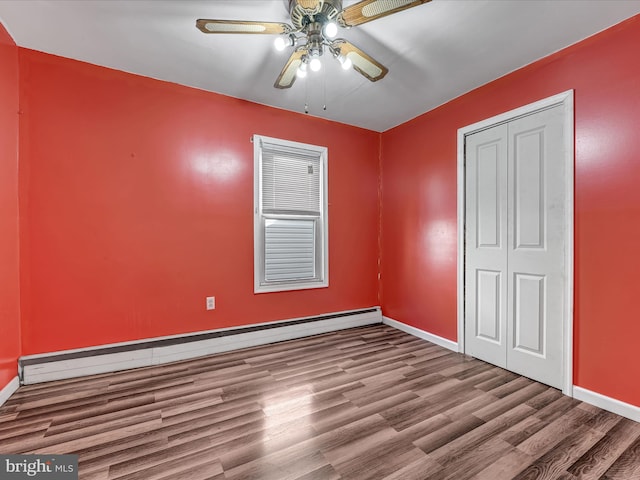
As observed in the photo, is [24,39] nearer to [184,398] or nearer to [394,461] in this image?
[184,398]

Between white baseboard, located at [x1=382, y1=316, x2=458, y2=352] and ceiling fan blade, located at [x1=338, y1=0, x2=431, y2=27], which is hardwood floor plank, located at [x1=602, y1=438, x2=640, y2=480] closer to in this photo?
white baseboard, located at [x1=382, y1=316, x2=458, y2=352]

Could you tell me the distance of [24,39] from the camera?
7.23 feet

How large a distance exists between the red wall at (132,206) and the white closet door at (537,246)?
227cm

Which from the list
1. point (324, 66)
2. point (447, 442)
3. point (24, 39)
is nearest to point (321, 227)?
point (324, 66)

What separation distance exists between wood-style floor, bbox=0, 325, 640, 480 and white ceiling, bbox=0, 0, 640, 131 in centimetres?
275

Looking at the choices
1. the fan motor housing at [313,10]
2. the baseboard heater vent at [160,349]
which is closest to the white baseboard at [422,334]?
the baseboard heater vent at [160,349]

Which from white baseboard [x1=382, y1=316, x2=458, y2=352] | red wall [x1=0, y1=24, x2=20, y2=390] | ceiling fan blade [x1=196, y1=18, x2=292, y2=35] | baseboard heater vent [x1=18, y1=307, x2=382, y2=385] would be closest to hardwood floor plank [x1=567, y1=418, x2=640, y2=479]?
white baseboard [x1=382, y1=316, x2=458, y2=352]

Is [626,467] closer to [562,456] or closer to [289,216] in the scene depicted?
[562,456]

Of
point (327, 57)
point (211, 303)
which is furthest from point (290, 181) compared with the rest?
point (211, 303)

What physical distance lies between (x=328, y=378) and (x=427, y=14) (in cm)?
288

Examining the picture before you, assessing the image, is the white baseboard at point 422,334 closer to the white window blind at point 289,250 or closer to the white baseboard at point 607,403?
the white baseboard at point 607,403

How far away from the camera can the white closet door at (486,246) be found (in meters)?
2.69

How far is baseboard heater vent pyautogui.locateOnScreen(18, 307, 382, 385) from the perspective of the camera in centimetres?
236

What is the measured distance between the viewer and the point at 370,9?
5.04 feet
